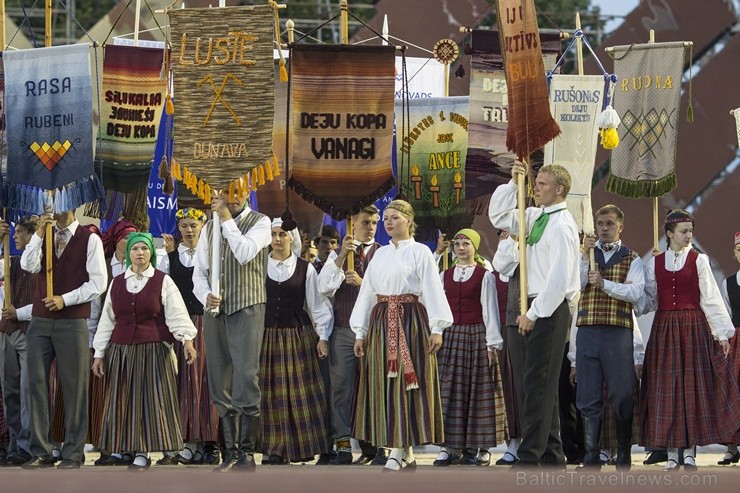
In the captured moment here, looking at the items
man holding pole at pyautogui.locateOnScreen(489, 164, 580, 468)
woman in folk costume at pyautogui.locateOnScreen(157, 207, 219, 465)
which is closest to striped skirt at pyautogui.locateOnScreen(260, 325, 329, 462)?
woman in folk costume at pyautogui.locateOnScreen(157, 207, 219, 465)

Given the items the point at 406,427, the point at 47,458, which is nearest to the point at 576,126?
the point at 406,427

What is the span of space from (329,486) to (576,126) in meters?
4.35

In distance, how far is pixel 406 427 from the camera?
29.9ft

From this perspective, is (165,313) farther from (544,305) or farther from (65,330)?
(544,305)

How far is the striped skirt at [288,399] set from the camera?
32.9ft

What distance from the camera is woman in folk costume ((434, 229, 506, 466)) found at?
33.3ft

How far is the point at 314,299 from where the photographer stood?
1011cm

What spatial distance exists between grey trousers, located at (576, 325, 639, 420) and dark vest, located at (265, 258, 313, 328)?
1.79m

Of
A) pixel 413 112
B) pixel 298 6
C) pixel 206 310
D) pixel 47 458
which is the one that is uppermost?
pixel 298 6

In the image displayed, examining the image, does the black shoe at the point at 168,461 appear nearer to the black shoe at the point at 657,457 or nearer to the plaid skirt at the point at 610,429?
the plaid skirt at the point at 610,429

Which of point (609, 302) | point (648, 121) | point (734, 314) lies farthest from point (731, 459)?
point (648, 121)

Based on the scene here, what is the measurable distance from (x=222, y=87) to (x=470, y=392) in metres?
2.62

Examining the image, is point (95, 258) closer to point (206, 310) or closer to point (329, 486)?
point (206, 310)

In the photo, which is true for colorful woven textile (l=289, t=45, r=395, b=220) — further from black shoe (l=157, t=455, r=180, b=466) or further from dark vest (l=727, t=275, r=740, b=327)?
dark vest (l=727, t=275, r=740, b=327)
